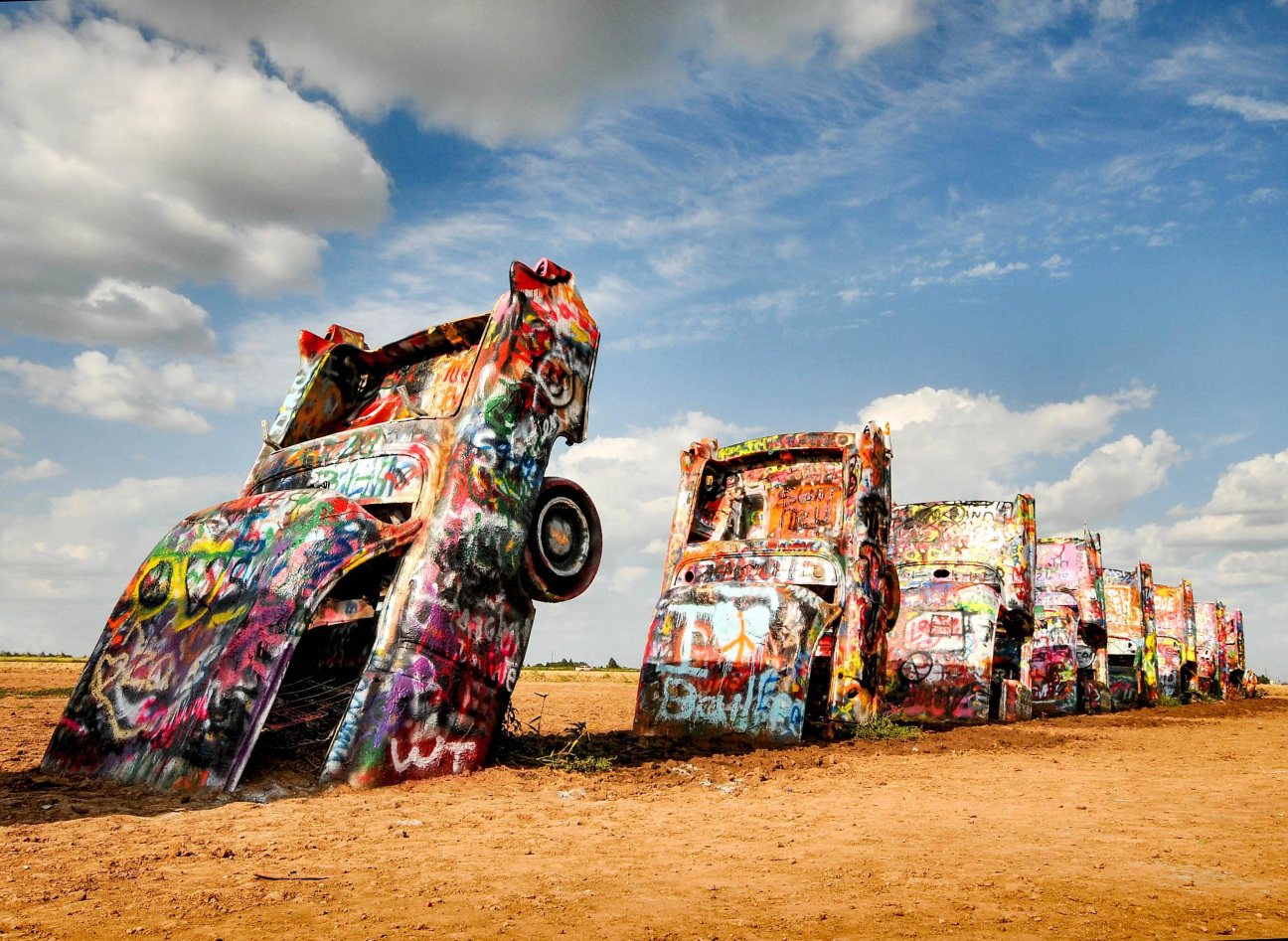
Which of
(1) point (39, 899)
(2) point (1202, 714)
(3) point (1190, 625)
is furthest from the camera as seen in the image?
(3) point (1190, 625)

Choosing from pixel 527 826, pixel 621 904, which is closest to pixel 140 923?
pixel 621 904

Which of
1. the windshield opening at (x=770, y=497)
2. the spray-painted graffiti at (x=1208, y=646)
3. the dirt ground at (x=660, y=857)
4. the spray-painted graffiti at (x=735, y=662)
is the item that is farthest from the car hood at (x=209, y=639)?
the spray-painted graffiti at (x=1208, y=646)

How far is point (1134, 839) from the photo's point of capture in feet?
15.1

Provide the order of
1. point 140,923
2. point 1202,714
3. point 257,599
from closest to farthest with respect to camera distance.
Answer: point 140,923
point 257,599
point 1202,714

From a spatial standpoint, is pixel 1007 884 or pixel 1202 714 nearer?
pixel 1007 884

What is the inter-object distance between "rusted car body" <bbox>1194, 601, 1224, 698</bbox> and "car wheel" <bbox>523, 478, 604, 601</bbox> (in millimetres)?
22820

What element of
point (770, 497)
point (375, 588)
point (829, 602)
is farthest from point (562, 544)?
point (770, 497)

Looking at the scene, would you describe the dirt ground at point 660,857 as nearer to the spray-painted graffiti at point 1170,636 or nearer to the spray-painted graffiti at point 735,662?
the spray-painted graffiti at point 735,662

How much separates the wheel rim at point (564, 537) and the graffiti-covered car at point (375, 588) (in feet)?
0.05

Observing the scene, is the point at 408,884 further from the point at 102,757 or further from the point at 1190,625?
the point at 1190,625

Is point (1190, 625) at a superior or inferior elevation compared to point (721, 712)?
superior

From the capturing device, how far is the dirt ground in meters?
3.12

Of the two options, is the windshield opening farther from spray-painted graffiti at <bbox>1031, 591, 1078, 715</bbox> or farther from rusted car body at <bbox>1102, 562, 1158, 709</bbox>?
rusted car body at <bbox>1102, 562, 1158, 709</bbox>

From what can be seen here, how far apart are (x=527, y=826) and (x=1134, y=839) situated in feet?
10.2
